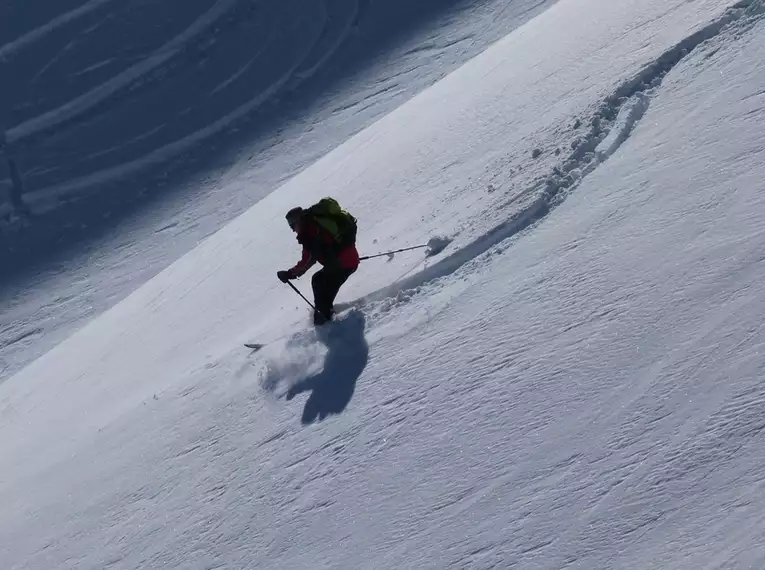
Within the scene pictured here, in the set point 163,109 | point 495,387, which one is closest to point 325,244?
point 495,387

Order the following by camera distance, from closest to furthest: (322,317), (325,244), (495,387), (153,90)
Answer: (495,387) < (325,244) < (322,317) < (153,90)

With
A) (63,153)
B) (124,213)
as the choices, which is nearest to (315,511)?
(124,213)

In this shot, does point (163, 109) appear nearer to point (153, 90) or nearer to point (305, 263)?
point (153, 90)

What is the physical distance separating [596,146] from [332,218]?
2.84 m

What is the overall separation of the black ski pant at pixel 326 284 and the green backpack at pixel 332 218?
321mm

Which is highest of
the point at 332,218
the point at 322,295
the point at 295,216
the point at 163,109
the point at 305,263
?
the point at 163,109

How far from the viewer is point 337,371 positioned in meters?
8.42

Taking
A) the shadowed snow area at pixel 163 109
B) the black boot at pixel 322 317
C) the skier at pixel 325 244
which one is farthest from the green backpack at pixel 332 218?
the shadowed snow area at pixel 163 109

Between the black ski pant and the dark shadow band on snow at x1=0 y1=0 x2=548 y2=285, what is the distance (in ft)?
38.0

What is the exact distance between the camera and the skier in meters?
8.63

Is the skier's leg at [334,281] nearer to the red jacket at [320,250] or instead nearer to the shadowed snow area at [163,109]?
the red jacket at [320,250]

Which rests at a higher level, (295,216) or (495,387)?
(295,216)

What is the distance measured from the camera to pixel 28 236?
20.2 metres

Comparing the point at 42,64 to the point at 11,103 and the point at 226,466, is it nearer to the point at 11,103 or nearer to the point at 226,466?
the point at 11,103
